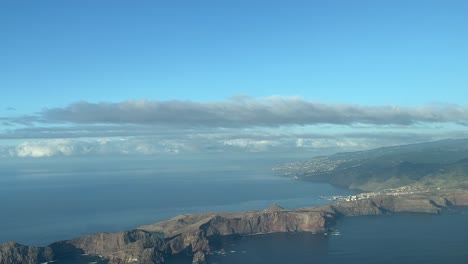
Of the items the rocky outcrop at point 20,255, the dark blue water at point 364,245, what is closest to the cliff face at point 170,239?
the rocky outcrop at point 20,255

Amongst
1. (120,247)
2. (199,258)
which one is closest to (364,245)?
(199,258)

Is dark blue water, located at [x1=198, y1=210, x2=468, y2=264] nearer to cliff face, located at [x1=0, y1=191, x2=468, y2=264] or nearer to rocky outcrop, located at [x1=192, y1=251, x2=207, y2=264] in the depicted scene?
rocky outcrop, located at [x1=192, y1=251, x2=207, y2=264]

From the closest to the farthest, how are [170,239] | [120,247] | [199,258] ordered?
[199,258], [120,247], [170,239]

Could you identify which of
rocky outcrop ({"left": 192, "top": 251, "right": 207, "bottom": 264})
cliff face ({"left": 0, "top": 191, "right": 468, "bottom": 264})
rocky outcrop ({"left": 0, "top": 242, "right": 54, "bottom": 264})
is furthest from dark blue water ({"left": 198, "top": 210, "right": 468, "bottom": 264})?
rocky outcrop ({"left": 0, "top": 242, "right": 54, "bottom": 264})

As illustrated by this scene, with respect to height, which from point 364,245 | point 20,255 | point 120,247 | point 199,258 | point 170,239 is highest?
point 20,255

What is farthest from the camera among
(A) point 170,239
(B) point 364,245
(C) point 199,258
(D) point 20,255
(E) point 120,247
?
(B) point 364,245

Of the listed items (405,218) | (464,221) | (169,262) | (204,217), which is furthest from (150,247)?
(464,221)

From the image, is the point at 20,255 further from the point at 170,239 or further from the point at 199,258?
the point at 199,258
